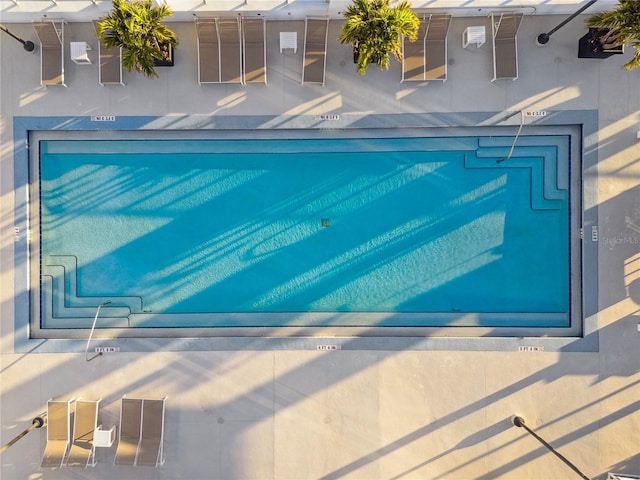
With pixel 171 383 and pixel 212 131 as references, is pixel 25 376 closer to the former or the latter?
pixel 171 383

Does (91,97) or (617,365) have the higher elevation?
(91,97)

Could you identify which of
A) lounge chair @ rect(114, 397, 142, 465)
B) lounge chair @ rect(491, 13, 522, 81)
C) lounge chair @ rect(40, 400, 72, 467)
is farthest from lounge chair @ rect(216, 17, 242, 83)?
lounge chair @ rect(40, 400, 72, 467)

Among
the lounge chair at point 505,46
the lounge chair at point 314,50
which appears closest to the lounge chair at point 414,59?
the lounge chair at point 505,46

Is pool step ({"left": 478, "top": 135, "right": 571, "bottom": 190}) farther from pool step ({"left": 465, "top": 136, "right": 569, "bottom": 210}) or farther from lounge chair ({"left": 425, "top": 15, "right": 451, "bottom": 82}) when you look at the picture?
lounge chair ({"left": 425, "top": 15, "right": 451, "bottom": 82})

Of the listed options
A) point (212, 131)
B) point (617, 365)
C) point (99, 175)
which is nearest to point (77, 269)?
point (99, 175)

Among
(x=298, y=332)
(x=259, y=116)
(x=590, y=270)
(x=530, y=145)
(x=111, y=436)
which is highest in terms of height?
(x=259, y=116)

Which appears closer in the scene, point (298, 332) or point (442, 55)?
point (442, 55)

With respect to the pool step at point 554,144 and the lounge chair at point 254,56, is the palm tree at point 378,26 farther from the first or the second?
the pool step at point 554,144
